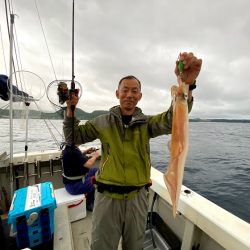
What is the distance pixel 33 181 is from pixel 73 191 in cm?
134

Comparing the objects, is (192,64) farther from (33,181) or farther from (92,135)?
(33,181)

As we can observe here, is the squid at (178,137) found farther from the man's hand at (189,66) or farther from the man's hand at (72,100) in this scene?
the man's hand at (72,100)

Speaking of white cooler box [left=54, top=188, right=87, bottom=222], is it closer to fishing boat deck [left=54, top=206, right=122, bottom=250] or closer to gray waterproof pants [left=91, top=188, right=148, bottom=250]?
fishing boat deck [left=54, top=206, right=122, bottom=250]

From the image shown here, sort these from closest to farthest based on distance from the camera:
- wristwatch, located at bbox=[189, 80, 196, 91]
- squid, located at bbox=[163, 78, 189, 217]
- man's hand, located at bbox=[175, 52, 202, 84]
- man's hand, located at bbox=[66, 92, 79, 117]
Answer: squid, located at bbox=[163, 78, 189, 217] → man's hand, located at bbox=[175, 52, 202, 84] → wristwatch, located at bbox=[189, 80, 196, 91] → man's hand, located at bbox=[66, 92, 79, 117]

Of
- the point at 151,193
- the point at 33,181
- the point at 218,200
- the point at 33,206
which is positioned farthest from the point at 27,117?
the point at 218,200

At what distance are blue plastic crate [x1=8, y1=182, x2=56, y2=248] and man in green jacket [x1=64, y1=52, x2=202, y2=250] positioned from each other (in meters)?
1.10

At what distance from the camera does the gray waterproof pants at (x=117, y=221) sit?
6.70ft

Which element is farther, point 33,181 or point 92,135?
point 33,181

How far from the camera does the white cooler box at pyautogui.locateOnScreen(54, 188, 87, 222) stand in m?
3.66

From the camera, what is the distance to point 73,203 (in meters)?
3.72

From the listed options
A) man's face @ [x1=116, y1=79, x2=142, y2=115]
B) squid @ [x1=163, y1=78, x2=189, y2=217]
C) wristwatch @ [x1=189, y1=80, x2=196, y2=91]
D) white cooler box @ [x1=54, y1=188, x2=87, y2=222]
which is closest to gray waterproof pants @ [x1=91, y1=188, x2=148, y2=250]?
squid @ [x1=163, y1=78, x2=189, y2=217]

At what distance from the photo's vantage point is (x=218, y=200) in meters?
6.75

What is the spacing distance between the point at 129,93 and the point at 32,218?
233 cm

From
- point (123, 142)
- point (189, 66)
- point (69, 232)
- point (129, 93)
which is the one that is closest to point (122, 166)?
point (123, 142)
